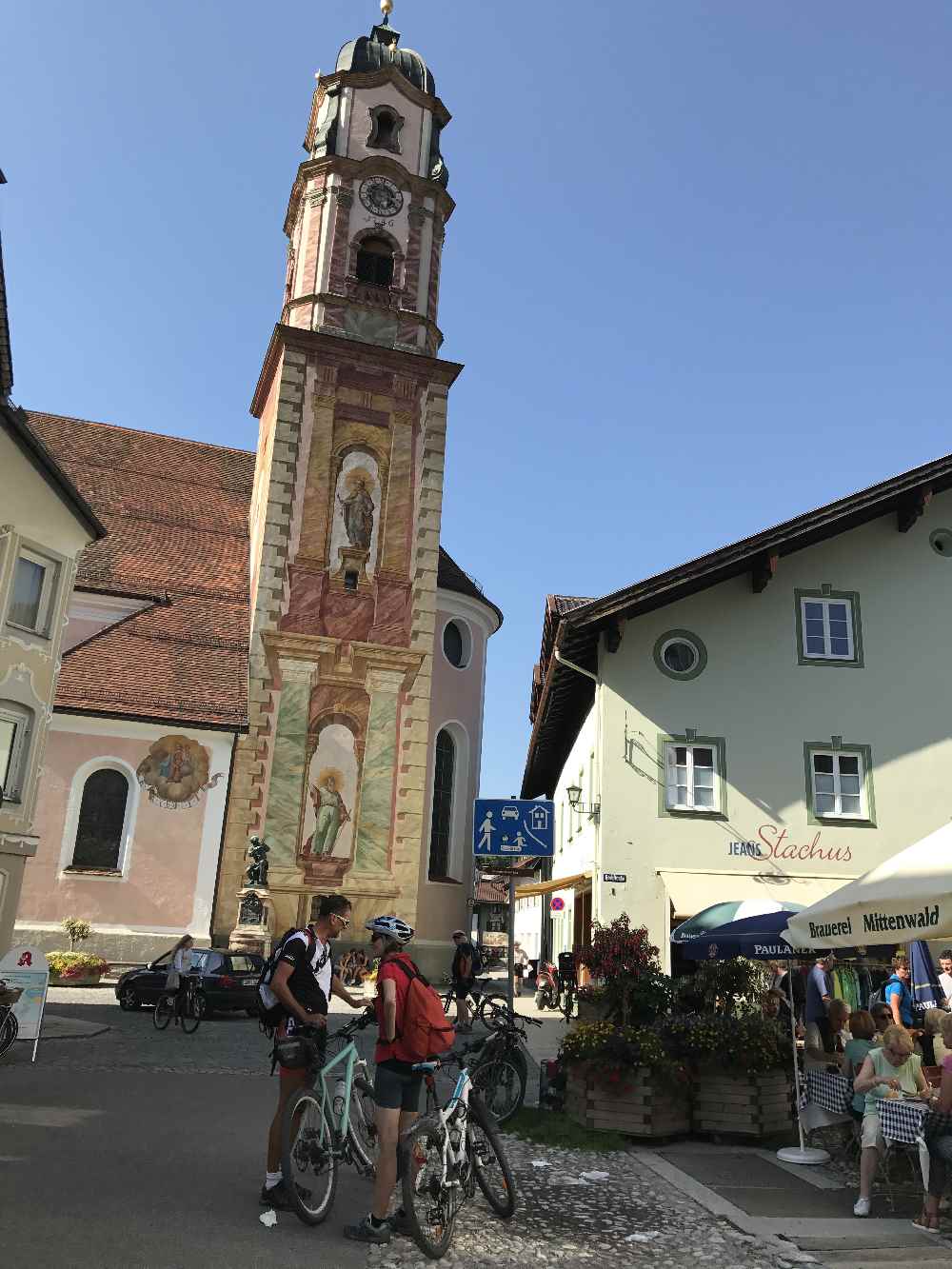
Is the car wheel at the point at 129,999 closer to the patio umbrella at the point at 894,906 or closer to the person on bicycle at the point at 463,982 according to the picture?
the person on bicycle at the point at 463,982

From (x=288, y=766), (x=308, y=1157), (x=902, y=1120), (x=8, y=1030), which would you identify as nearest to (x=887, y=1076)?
(x=902, y=1120)

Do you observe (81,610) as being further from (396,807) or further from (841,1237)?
(841,1237)

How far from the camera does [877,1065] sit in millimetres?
8578

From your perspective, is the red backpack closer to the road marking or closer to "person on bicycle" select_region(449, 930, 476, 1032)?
the road marking

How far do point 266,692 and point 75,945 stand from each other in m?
7.64

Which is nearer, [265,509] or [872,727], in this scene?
[872,727]

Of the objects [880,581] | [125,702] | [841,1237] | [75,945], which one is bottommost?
[841,1237]

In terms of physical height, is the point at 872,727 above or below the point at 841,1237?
above

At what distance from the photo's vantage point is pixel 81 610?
30734mm

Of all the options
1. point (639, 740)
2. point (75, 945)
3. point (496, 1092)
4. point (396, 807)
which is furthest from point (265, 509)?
point (496, 1092)

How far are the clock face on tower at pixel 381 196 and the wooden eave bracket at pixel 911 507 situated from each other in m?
20.1

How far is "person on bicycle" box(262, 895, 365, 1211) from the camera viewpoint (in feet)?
22.6

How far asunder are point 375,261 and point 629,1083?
29.6 m

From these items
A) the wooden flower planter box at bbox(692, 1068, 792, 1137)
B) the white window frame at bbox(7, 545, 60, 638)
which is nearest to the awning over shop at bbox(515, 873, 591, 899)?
the white window frame at bbox(7, 545, 60, 638)
